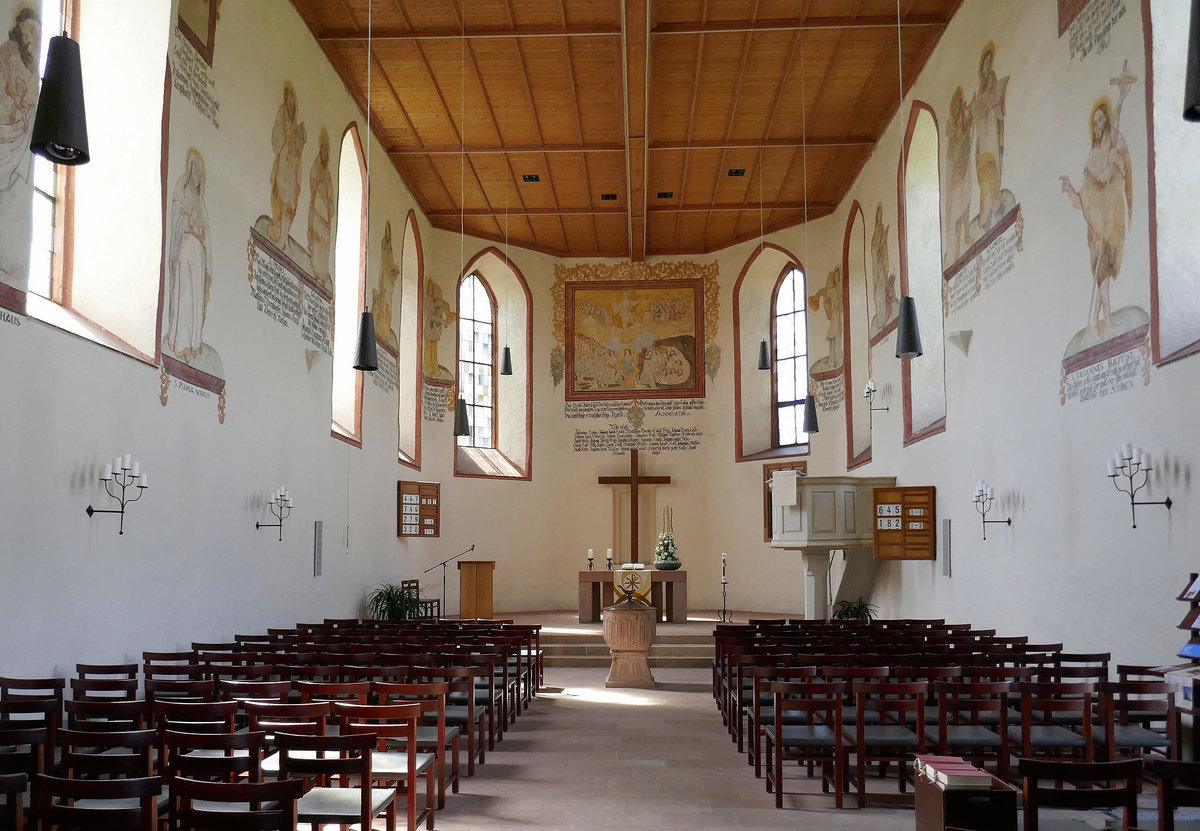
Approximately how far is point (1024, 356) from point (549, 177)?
10.1 metres

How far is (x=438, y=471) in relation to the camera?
64.2ft

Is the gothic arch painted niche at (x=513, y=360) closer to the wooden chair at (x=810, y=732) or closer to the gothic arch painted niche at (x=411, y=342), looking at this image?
the gothic arch painted niche at (x=411, y=342)

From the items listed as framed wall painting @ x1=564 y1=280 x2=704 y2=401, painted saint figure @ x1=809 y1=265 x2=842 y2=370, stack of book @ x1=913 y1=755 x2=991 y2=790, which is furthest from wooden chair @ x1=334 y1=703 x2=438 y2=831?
framed wall painting @ x1=564 y1=280 x2=704 y2=401

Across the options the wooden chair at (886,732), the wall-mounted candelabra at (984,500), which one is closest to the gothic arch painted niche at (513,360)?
the wall-mounted candelabra at (984,500)

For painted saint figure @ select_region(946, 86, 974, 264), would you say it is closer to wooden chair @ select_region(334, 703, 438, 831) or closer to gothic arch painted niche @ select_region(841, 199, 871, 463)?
gothic arch painted niche @ select_region(841, 199, 871, 463)

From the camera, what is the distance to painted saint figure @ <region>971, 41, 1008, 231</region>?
10.8 metres

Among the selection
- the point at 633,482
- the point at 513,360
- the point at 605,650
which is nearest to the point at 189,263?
the point at 605,650

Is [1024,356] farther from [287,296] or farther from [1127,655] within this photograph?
[287,296]

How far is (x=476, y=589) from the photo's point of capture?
671 inches

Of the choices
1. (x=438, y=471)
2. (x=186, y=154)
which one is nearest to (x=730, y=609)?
(x=438, y=471)

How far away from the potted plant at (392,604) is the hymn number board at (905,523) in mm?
7114

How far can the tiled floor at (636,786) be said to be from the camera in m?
6.03

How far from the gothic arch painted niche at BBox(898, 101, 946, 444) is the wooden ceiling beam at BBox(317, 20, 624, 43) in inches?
85.3

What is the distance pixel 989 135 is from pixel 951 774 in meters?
8.95
